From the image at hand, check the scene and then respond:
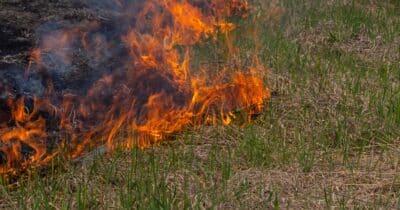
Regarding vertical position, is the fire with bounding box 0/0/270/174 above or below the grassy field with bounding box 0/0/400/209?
above

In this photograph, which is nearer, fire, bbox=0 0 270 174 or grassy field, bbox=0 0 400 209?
grassy field, bbox=0 0 400 209

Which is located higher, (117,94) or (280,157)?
(117,94)

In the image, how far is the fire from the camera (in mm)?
4379

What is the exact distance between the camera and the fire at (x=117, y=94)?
4379 millimetres

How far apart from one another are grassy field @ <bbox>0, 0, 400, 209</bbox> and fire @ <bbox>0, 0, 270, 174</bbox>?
16 cm

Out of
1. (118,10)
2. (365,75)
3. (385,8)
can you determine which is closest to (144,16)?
(118,10)

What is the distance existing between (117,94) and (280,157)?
1.43 m

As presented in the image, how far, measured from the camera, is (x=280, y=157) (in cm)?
448

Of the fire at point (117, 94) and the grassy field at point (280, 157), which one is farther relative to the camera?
the fire at point (117, 94)

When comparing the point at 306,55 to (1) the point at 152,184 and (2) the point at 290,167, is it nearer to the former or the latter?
(2) the point at 290,167

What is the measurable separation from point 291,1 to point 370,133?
4.38 meters

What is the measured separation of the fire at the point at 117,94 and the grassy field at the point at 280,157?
6.4 inches

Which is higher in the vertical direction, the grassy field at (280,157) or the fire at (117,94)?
the fire at (117,94)

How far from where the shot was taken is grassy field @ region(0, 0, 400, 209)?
12.5 ft
